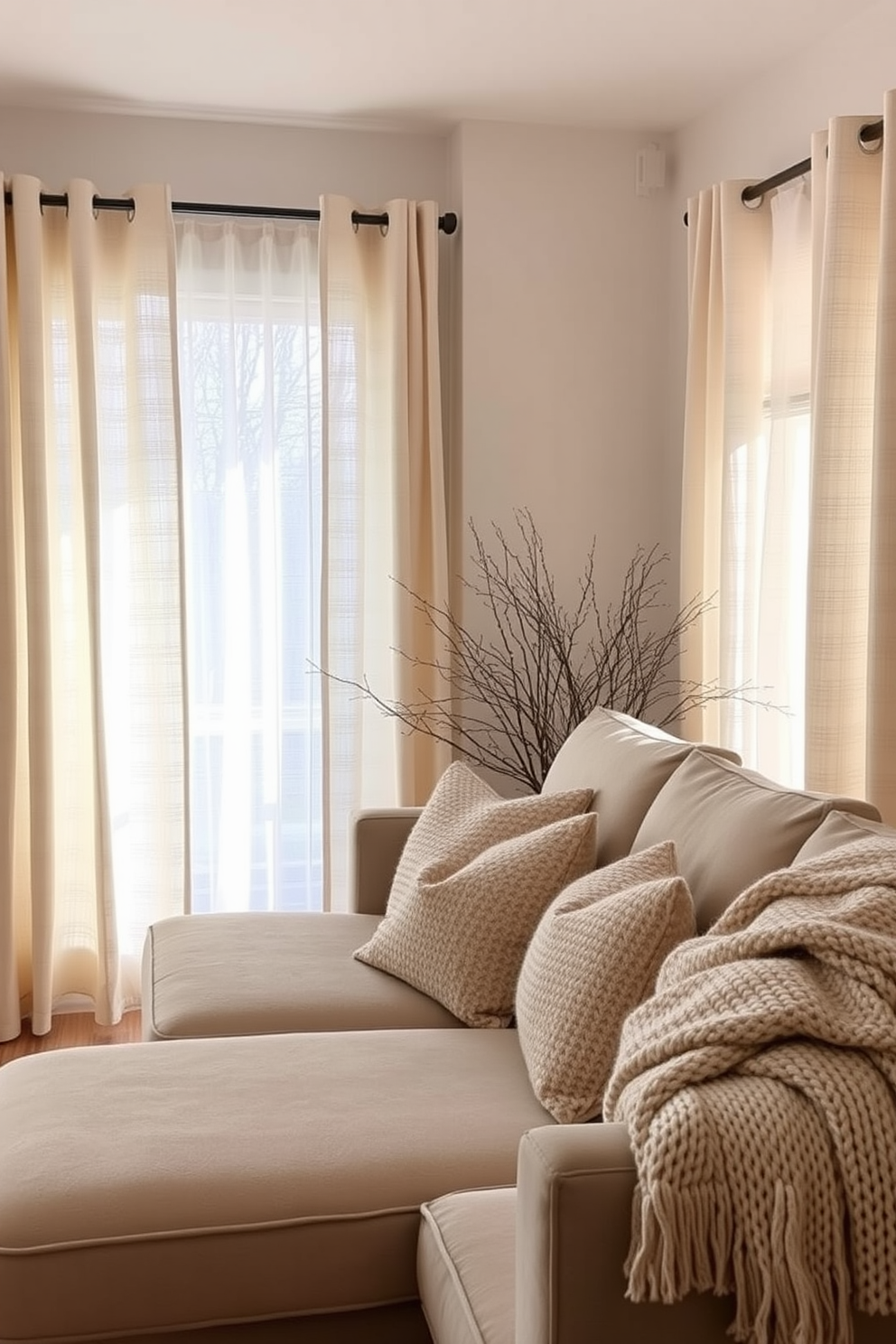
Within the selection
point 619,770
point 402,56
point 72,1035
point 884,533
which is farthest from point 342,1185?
point 402,56

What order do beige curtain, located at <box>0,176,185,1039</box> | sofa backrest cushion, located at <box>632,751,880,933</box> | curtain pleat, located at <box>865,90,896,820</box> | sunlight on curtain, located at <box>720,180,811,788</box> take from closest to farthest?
sofa backrest cushion, located at <box>632,751,880,933</box>
curtain pleat, located at <box>865,90,896,820</box>
sunlight on curtain, located at <box>720,180,811,788</box>
beige curtain, located at <box>0,176,185,1039</box>

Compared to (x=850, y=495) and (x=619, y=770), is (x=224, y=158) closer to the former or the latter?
(x=850, y=495)

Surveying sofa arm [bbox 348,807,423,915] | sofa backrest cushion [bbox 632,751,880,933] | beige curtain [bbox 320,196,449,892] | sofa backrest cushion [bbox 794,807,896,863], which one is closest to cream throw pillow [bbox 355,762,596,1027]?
sofa backrest cushion [bbox 632,751,880,933]

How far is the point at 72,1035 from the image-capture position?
381cm

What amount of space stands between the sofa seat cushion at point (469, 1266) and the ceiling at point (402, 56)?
2.66 meters

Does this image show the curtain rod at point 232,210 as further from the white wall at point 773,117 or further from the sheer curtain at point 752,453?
the sheer curtain at point 752,453

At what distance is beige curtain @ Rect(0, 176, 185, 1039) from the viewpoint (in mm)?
3695

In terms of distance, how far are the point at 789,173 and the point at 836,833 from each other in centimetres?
213

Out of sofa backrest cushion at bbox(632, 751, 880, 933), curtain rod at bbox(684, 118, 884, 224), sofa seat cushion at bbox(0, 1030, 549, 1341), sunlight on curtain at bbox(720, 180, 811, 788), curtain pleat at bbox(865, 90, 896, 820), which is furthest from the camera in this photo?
sunlight on curtain at bbox(720, 180, 811, 788)

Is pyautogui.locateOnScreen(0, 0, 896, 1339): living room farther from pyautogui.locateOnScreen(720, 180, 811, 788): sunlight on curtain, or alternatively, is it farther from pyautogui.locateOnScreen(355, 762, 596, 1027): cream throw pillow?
pyautogui.locateOnScreen(355, 762, 596, 1027): cream throw pillow

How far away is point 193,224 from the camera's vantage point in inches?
153

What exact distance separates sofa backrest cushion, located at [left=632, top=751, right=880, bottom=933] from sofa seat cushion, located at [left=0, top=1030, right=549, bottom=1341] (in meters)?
0.44

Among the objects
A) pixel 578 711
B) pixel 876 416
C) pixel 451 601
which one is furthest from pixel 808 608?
pixel 451 601

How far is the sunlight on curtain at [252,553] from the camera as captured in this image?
3930 mm
